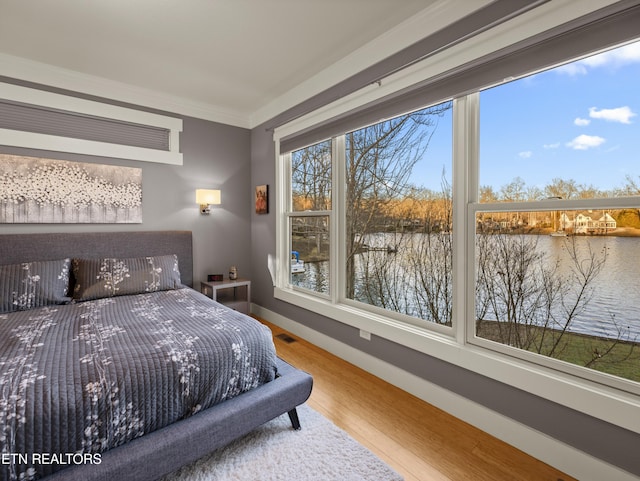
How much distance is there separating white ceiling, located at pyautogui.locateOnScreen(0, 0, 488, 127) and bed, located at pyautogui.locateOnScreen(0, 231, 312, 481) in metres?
1.80

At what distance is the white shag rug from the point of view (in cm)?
154

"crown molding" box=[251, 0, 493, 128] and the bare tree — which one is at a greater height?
"crown molding" box=[251, 0, 493, 128]

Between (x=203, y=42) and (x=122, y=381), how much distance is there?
2459mm

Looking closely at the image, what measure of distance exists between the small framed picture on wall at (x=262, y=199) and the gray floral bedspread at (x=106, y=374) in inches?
76.8

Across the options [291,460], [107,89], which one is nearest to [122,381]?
[291,460]

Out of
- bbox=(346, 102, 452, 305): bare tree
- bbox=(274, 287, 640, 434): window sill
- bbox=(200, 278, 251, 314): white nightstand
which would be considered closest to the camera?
bbox=(274, 287, 640, 434): window sill

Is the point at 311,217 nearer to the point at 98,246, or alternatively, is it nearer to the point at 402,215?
the point at 402,215

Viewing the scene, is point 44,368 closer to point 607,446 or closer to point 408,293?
point 408,293

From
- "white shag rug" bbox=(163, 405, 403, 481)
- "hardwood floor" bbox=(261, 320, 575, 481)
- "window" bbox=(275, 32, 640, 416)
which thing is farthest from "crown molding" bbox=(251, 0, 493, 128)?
"white shag rug" bbox=(163, 405, 403, 481)

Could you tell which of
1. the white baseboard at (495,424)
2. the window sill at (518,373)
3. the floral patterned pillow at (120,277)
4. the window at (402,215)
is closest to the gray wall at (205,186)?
the floral patterned pillow at (120,277)

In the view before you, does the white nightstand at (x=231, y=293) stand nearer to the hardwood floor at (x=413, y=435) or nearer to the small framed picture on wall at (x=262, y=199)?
the small framed picture on wall at (x=262, y=199)

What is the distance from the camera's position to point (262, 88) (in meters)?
3.31

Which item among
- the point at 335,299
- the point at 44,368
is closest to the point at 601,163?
the point at 335,299

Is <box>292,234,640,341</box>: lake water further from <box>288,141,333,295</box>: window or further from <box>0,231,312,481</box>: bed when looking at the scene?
<box>288,141,333,295</box>: window
